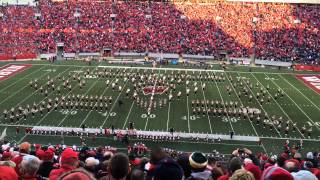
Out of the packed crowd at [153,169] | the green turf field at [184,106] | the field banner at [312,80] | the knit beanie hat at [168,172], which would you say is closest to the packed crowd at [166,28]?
the field banner at [312,80]

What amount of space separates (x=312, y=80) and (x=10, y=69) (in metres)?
27.9

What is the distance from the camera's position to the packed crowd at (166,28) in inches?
1934

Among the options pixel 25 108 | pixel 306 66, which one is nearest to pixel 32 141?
pixel 25 108

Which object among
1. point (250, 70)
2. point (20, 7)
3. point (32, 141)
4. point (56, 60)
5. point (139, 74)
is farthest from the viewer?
point (20, 7)

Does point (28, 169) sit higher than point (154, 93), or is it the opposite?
point (28, 169)

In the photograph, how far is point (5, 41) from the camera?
49719 millimetres

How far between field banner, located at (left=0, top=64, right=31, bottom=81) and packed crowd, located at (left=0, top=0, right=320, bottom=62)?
6804 millimetres

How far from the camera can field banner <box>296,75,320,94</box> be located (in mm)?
35156

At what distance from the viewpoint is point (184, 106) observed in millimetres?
27875

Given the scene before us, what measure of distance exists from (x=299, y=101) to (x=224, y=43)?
21.3 metres

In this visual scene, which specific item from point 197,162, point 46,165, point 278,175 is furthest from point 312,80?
A: point 278,175

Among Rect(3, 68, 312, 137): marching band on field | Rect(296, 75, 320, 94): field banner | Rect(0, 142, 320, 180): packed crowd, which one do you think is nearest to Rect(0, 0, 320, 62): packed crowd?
Rect(296, 75, 320, 94): field banner

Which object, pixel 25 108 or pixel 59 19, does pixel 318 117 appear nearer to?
pixel 25 108

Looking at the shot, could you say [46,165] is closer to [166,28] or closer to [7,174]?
[7,174]
